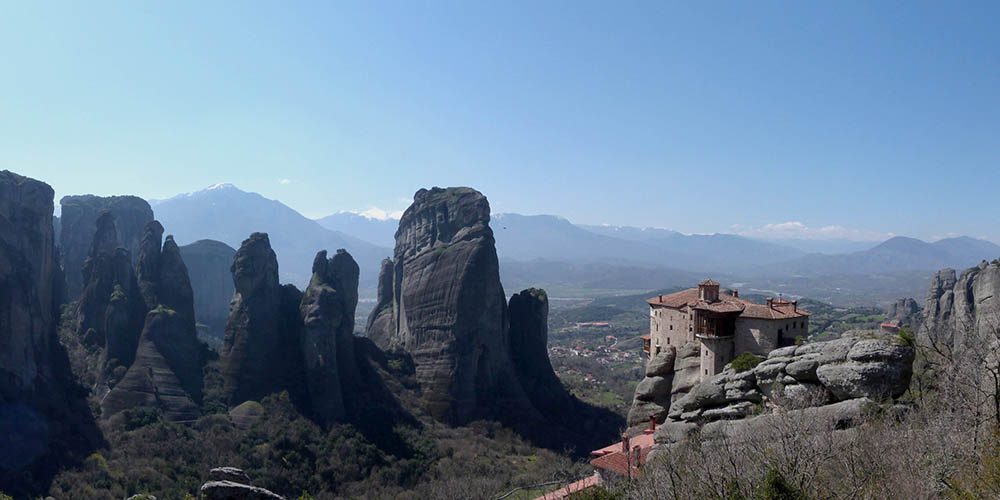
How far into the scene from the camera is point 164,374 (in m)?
51.1

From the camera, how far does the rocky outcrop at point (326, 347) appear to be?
53344 millimetres

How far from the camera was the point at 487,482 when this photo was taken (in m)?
43.5

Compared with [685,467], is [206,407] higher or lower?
lower

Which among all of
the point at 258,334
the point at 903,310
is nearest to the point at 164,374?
the point at 258,334

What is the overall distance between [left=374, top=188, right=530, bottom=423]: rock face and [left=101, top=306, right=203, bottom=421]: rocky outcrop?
20.2 m

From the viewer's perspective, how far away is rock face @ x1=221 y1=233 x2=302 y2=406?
5419 centimetres

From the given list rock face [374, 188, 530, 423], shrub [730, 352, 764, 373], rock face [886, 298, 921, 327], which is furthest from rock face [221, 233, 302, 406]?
rock face [886, 298, 921, 327]

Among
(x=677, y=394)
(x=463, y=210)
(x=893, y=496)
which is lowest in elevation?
(x=677, y=394)

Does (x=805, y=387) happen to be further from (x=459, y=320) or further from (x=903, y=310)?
(x=903, y=310)

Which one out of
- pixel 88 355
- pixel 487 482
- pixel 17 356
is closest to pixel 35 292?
pixel 17 356

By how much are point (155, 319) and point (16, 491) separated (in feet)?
58.3

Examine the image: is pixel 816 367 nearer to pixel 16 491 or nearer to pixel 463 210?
pixel 16 491

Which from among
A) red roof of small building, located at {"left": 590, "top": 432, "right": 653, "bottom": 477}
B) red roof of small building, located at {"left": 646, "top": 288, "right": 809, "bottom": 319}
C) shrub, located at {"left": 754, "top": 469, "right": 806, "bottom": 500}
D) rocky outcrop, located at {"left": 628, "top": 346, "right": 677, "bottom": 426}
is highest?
red roof of small building, located at {"left": 646, "top": 288, "right": 809, "bottom": 319}

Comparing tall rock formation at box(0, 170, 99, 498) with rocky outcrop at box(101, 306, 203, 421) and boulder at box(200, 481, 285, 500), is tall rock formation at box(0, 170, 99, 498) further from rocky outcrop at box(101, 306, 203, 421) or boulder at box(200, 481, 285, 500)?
boulder at box(200, 481, 285, 500)
